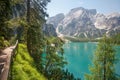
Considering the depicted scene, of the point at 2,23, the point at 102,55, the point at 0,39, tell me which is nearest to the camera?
the point at 2,23

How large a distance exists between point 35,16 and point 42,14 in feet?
3.20

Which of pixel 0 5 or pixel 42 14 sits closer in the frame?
pixel 0 5

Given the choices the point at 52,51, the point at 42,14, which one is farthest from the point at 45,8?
the point at 52,51

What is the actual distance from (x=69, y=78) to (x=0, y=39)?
20.4 metres

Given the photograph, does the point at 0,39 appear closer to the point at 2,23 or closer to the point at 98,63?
the point at 2,23

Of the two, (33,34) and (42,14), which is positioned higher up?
(42,14)

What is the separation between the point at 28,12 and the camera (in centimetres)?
2716

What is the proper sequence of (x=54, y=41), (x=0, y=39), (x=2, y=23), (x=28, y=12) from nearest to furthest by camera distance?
(x=2, y=23), (x=0, y=39), (x=28, y=12), (x=54, y=41)

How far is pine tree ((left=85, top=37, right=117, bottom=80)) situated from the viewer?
38.4m

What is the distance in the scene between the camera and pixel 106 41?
3959 cm

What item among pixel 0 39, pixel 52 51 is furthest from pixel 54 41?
pixel 0 39

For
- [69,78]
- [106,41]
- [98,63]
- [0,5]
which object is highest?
[0,5]

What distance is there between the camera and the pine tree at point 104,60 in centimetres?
3841

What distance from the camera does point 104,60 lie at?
38750 mm
